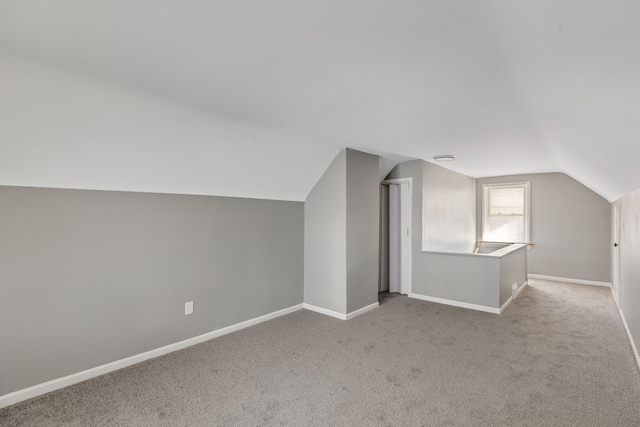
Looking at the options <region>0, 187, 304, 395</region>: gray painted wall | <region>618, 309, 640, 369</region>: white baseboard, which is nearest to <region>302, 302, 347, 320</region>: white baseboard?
<region>0, 187, 304, 395</region>: gray painted wall

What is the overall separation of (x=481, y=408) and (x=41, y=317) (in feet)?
10.1

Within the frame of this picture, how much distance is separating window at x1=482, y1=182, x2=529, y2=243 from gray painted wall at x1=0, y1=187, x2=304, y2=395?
5.19 metres

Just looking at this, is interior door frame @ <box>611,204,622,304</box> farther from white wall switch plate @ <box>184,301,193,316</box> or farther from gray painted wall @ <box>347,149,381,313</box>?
white wall switch plate @ <box>184,301,193,316</box>

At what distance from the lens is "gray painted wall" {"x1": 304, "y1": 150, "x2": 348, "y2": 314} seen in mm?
3865

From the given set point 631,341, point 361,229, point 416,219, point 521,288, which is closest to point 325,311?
point 361,229

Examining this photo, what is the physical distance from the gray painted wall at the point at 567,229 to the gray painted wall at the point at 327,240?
4.42m

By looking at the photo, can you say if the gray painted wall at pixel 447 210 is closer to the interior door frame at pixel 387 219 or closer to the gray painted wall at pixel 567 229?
the interior door frame at pixel 387 219

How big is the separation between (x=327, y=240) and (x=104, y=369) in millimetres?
2474

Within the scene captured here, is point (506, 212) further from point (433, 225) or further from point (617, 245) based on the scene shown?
point (433, 225)

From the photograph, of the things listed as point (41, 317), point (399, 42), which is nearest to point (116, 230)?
point (41, 317)

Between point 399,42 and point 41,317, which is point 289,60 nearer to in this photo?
point 399,42

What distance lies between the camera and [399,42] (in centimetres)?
152

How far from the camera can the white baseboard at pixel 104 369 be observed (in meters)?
2.19

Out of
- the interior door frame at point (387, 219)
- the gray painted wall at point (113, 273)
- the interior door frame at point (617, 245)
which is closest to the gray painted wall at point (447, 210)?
the interior door frame at point (387, 219)
